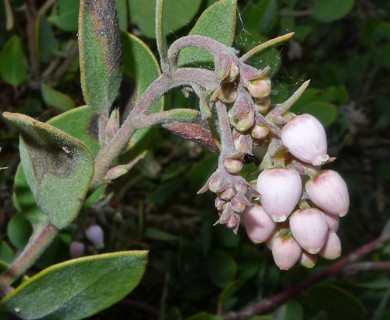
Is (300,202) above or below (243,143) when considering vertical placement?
below

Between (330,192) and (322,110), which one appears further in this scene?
(322,110)

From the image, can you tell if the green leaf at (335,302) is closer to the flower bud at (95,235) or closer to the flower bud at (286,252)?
the flower bud at (95,235)

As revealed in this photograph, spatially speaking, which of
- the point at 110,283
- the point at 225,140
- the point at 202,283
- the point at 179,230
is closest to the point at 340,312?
the point at 202,283

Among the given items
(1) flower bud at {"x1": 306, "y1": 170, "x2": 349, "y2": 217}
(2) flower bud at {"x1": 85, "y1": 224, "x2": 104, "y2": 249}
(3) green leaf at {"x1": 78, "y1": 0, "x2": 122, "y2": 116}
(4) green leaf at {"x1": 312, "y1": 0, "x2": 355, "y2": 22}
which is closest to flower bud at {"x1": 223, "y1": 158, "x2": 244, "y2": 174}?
(1) flower bud at {"x1": 306, "y1": 170, "x2": 349, "y2": 217}

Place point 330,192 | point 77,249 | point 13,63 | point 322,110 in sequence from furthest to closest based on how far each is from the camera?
point 322,110 → point 13,63 → point 77,249 → point 330,192

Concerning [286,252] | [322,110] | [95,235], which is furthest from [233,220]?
[322,110]

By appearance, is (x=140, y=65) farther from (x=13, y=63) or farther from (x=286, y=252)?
(x=13, y=63)

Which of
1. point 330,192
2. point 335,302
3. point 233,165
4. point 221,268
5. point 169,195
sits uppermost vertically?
point 233,165
